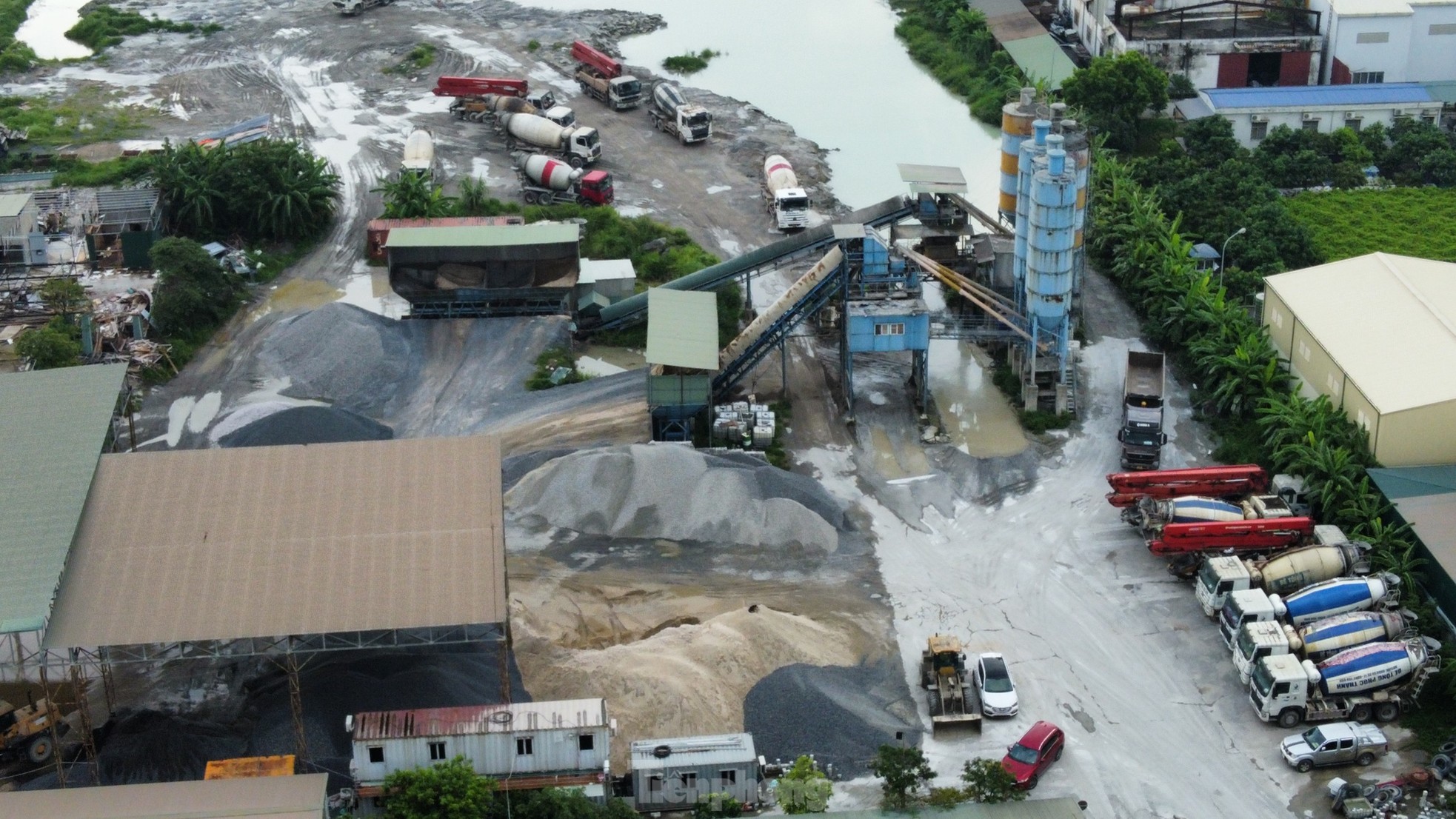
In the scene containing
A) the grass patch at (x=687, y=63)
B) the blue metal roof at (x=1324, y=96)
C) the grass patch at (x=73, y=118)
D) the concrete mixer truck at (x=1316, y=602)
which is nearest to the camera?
the concrete mixer truck at (x=1316, y=602)

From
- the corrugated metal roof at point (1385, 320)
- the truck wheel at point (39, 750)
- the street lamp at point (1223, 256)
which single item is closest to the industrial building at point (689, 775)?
the truck wheel at point (39, 750)

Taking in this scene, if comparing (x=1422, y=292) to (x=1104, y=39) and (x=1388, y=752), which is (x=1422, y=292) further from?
(x=1104, y=39)

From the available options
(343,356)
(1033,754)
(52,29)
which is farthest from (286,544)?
(52,29)

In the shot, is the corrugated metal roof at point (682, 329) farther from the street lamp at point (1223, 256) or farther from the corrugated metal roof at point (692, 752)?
the street lamp at point (1223, 256)

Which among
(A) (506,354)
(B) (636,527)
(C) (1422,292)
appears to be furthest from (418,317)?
(C) (1422,292)

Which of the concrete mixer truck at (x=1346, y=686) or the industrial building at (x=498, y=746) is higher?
the industrial building at (x=498, y=746)

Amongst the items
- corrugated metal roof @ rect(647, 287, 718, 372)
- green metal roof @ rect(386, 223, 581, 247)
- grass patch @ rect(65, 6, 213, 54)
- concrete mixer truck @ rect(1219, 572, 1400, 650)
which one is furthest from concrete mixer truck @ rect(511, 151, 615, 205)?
concrete mixer truck @ rect(1219, 572, 1400, 650)

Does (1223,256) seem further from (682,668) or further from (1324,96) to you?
(682,668)
